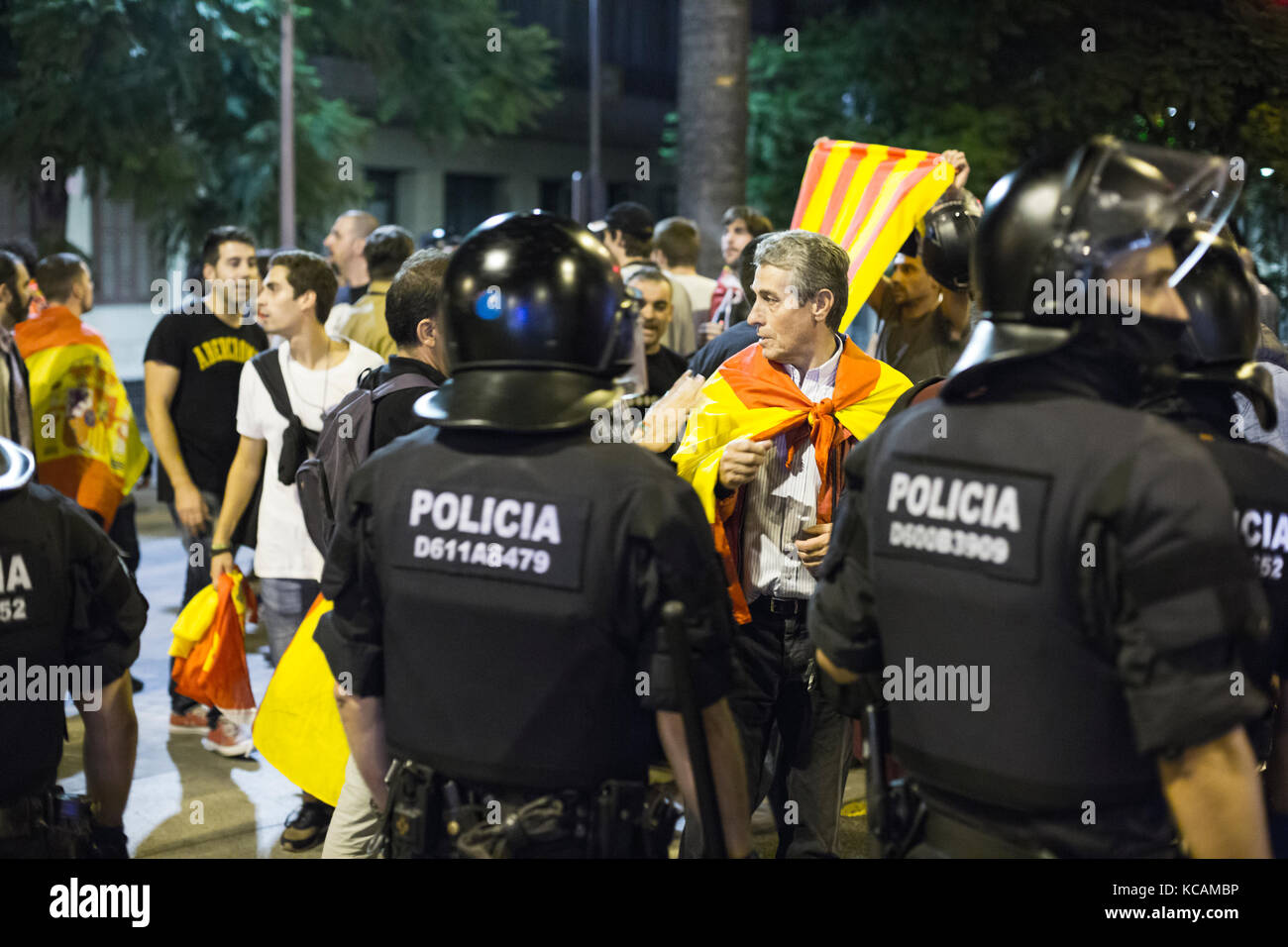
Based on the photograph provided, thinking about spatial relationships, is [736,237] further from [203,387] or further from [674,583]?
[674,583]

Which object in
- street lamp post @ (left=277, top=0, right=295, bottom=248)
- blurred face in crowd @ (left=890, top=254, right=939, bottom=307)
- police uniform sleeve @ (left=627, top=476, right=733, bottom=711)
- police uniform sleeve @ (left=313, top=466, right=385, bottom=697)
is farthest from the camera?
street lamp post @ (left=277, top=0, right=295, bottom=248)

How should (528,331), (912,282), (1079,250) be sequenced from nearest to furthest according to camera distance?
(1079,250) → (528,331) → (912,282)

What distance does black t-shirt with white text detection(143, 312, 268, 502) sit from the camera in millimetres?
6133

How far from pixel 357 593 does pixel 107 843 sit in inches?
30.9

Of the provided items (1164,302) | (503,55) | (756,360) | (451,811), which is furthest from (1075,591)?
(503,55)

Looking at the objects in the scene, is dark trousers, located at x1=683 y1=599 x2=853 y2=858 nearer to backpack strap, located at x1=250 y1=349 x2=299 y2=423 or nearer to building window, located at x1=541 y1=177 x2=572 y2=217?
backpack strap, located at x1=250 y1=349 x2=299 y2=423

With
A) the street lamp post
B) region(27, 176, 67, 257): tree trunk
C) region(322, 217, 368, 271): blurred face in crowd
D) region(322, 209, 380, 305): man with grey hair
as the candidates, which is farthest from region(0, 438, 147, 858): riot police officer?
region(27, 176, 67, 257): tree trunk

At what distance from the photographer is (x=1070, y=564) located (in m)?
2.12

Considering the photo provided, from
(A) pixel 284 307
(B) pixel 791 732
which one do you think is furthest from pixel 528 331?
(A) pixel 284 307

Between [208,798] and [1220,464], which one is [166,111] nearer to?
[208,798]

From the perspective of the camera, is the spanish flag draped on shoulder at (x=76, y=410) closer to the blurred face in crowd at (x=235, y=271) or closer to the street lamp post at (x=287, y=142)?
the blurred face in crowd at (x=235, y=271)

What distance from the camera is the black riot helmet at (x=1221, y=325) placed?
269 centimetres

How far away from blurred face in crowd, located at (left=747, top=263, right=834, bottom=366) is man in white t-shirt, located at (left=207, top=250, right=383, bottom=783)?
1.69 m

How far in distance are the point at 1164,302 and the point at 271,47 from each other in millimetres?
10694
